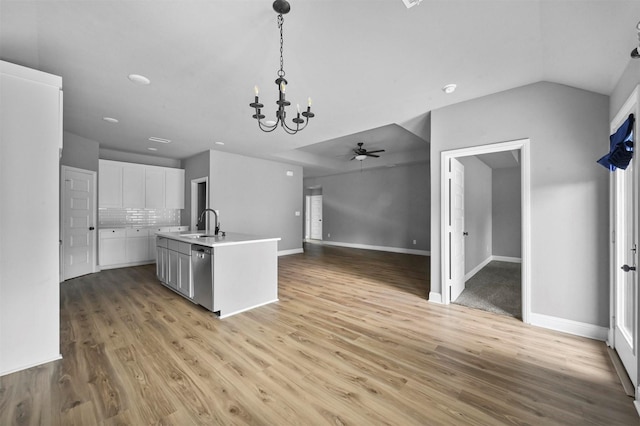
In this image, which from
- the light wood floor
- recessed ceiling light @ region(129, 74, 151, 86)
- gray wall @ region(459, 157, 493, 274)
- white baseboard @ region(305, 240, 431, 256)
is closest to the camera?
the light wood floor

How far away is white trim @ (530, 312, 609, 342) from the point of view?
255 cm

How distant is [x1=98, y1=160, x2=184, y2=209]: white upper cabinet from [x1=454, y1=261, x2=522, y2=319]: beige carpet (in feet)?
22.1

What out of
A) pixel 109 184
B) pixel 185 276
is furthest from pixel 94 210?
pixel 185 276

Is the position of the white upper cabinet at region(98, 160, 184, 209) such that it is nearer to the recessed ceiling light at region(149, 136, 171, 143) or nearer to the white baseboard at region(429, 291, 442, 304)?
the recessed ceiling light at region(149, 136, 171, 143)

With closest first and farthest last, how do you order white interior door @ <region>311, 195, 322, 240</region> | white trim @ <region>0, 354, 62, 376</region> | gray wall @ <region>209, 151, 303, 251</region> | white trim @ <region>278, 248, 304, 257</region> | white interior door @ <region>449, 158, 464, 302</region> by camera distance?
white trim @ <region>0, 354, 62, 376</region> → white interior door @ <region>449, 158, 464, 302</region> → gray wall @ <region>209, 151, 303, 251</region> → white trim @ <region>278, 248, 304, 257</region> → white interior door @ <region>311, 195, 322, 240</region>

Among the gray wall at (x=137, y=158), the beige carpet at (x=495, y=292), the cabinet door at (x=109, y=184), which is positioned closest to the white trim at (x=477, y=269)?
the beige carpet at (x=495, y=292)

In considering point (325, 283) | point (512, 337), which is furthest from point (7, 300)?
point (512, 337)

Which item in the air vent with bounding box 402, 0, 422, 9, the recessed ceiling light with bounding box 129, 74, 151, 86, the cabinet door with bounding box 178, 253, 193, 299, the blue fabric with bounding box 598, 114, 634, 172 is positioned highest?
the recessed ceiling light with bounding box 129, 74, 151, 86

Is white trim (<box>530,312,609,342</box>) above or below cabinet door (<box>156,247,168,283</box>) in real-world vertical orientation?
below

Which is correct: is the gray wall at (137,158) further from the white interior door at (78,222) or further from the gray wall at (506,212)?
Answer: the gray wall at (506,212)

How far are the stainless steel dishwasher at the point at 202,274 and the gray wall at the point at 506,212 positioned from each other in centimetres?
727

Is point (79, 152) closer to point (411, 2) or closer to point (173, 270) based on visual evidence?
point (173, 270)

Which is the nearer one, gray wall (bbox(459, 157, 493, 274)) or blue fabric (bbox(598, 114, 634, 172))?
blue fabric (bbox(598, 114, 634, 172))

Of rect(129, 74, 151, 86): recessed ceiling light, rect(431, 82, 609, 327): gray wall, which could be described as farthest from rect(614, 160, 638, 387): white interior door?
rect(129, 74, 151, 86): recessed ceiling light
